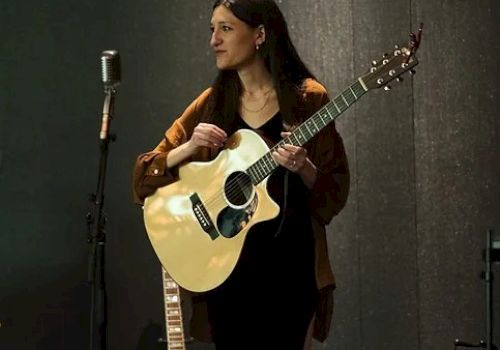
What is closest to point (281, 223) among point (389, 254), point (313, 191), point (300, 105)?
point (313, 191)

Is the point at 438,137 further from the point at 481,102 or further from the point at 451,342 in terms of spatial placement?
the point at 451,342

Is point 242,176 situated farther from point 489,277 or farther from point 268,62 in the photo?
point 489,277

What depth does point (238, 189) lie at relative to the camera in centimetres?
243

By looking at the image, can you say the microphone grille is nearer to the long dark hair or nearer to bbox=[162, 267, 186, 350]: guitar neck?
the long dark hair

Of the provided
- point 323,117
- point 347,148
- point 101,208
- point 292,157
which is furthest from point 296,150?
point 347,148

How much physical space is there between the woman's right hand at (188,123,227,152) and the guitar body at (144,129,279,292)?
0.12ft

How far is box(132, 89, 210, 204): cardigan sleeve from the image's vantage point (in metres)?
2.58

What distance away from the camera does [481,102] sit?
3260 mm

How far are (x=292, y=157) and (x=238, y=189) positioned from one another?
0.24m

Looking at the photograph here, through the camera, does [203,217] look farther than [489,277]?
No

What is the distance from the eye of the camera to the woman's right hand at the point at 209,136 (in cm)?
241

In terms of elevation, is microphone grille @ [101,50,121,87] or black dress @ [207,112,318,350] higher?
microphone grille @ [101,50,121,87]

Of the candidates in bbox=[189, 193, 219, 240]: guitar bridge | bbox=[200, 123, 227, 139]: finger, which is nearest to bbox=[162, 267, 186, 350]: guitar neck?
bbox=[189, 193, 219, 240]: guitar bridge

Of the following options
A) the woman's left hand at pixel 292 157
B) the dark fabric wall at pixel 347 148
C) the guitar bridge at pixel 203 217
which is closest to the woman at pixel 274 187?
the woman's left hand at pixel 292 157
